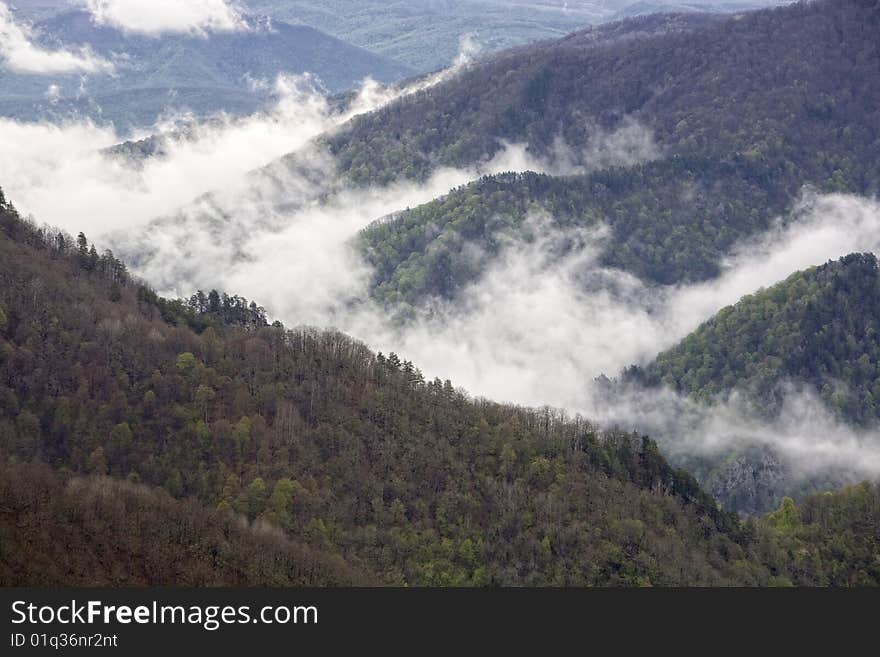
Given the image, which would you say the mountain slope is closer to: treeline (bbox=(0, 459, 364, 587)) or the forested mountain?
the forested mountain

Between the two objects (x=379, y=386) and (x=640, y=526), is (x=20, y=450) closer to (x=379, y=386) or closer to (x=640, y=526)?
(x=379, y=386)

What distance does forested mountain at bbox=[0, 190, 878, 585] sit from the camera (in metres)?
113

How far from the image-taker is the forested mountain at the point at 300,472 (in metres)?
113

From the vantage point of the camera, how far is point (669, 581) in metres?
126

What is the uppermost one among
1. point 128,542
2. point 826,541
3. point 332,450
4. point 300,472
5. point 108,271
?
point 108,271

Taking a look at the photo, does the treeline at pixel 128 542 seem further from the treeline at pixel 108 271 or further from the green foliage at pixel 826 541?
the green foliage at pixel 826 541

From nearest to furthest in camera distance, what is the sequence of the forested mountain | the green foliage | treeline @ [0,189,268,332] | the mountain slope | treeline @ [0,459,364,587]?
treeline @ [0,459,364,587] → the forested mountain → the mountain slope → the green foliage → treeline @ [0,189,268,332]

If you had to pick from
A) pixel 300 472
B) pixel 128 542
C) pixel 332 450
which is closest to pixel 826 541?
pixel 332 450

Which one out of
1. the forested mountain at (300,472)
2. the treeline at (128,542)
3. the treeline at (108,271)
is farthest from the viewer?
the treeline at (108,271)

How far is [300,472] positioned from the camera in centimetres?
13050

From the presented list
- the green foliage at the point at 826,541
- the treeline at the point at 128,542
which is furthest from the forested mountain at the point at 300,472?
the green foliage at the point at 826,541

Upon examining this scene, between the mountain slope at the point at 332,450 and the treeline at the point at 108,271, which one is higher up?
the treeline at the point at 108,271

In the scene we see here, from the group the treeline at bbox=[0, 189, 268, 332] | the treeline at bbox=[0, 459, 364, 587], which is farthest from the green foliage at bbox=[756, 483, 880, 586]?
the treeline at bbox=[0, 189, 268, 332]

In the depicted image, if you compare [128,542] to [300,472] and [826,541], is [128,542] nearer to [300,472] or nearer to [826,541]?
[300,472]
